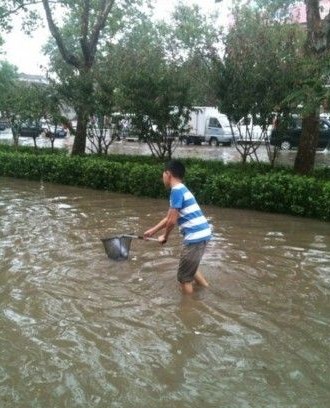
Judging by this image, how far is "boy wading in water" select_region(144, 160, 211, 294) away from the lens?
5.29 m

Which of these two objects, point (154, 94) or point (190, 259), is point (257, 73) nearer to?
point (154, 94)

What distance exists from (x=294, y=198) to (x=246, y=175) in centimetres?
149

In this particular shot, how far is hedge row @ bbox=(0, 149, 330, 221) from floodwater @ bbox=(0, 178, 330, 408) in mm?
1445

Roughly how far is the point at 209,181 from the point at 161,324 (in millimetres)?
6774

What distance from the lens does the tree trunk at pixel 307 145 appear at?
1220 cm

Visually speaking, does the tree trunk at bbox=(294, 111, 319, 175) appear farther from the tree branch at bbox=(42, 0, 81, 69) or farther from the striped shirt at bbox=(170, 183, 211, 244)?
the tree branch at bbox=(42, 0, 81, 69)

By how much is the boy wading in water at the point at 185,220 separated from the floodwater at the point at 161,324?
45 centimetres

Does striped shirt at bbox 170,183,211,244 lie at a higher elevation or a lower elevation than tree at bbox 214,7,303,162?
lower

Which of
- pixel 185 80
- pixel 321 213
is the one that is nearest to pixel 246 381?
pixel 321 213

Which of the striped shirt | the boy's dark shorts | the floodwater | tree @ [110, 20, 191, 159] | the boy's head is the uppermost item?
tree @ [110, 20, 191, 159]

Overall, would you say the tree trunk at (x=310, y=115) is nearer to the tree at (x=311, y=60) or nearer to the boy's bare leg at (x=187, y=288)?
the tree at (x=311, y=60)

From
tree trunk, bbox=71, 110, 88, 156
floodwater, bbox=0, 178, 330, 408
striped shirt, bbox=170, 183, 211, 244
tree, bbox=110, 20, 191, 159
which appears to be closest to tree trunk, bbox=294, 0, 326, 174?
tree, bbox=110, 20, 191, 159

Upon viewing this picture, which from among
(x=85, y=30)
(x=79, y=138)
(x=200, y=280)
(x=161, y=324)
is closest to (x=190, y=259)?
(x=200, y=280)

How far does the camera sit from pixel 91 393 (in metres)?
3.71
